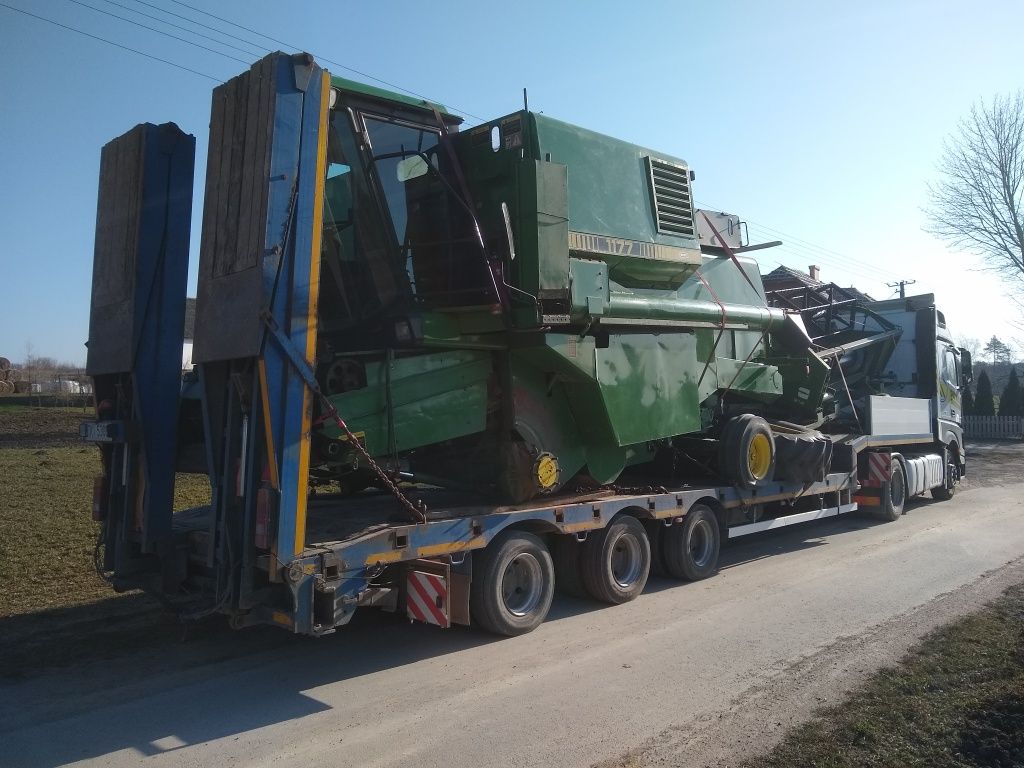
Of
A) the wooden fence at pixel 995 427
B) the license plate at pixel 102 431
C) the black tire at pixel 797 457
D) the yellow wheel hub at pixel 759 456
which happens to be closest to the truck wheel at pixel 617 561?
the yellow wheel hub at pixel 759 456

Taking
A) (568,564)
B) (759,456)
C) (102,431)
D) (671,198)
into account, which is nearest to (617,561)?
(568,564)

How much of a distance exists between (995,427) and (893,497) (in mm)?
26299

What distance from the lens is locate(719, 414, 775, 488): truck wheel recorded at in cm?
915

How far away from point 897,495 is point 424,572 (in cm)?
1025

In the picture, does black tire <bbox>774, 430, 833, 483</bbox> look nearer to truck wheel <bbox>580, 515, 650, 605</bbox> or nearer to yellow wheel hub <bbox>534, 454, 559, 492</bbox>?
truck wheel <bbox>580, 515, 650, 605</bbox>

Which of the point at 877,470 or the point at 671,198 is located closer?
the point at 671,198

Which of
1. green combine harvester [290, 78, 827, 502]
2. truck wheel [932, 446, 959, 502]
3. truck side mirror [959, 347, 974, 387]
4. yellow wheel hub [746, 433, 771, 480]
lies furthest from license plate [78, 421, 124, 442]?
truck side mirror [959, 347, 974, 387]

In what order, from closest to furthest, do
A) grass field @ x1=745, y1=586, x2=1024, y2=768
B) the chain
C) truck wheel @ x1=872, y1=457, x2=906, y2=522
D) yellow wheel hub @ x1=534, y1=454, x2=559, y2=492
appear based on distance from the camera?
grass field @ x1=745, y1=586, x2=1024, y2=768 → the chain → yellow wheel hub @ x1=534, y1=454, x2=559, y2=492 → truck wheel @ x1=872, y1=457, x2=906, y2=522

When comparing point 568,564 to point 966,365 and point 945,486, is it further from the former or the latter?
point 966,365

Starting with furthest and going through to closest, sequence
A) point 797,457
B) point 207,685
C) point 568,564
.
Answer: point 797,457 → point 568,564 → point 207,685

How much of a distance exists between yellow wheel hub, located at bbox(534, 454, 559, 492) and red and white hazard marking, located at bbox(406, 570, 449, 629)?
1.39 metres

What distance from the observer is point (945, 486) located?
610 inches

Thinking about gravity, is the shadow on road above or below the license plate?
below

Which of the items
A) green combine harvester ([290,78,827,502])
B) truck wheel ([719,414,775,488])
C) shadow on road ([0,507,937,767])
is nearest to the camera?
shadow on road ([0,507,937,767])
